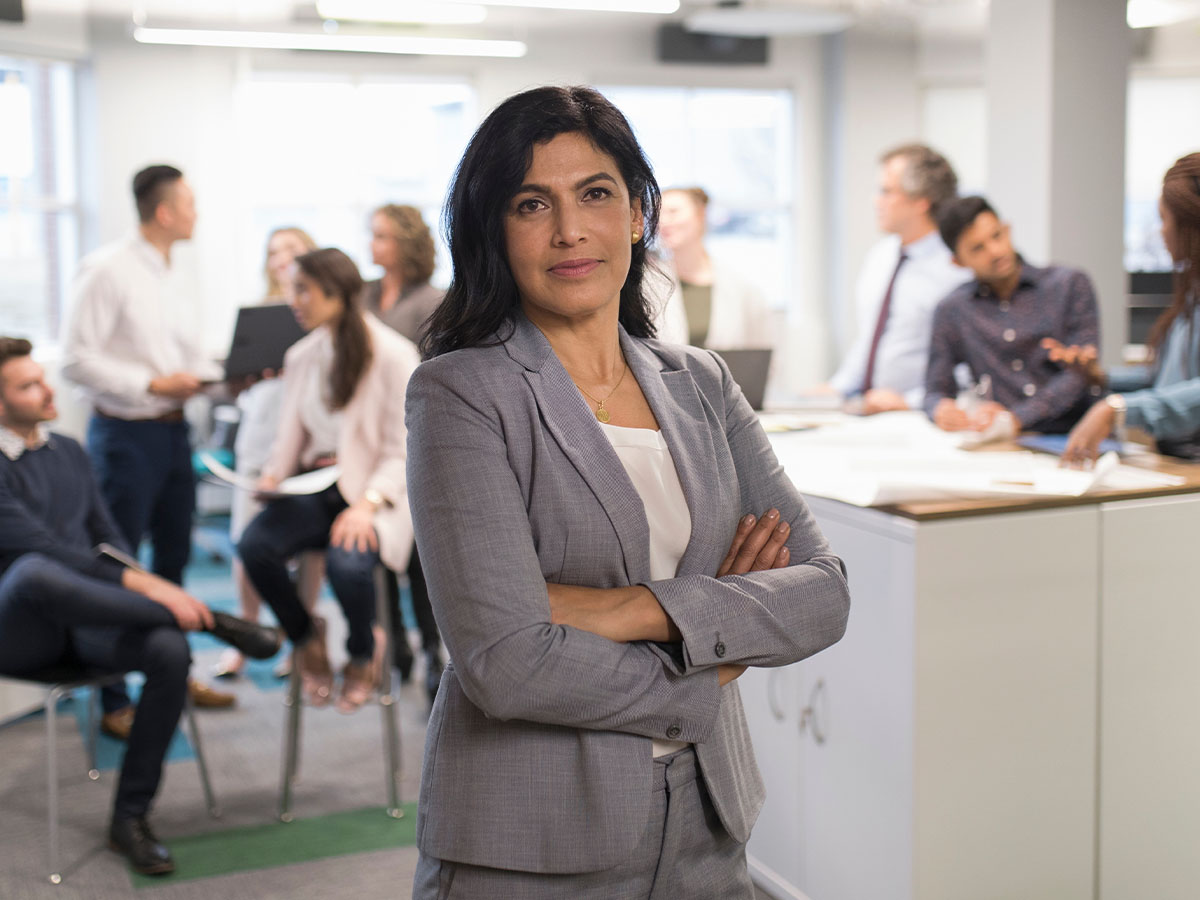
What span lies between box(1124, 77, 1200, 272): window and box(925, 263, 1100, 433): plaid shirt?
22.8ft

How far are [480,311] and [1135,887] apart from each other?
192 centimetres

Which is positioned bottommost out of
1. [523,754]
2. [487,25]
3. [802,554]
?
[523,754]

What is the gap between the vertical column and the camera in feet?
16.8

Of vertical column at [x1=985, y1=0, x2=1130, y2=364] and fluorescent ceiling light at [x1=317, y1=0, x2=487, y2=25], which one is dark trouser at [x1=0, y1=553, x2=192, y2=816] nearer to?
vertical column at [x1=985, y1=0, x2=1130, y2=364]

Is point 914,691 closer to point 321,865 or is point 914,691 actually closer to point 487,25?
point 321,865

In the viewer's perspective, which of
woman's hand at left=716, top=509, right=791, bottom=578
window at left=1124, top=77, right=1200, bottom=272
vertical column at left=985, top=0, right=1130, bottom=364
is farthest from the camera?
window at left=1124, top=77, right=1200, bottom=272

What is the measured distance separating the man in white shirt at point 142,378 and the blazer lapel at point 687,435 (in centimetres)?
302

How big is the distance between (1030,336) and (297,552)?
2269 millimetres

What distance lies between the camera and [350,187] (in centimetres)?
916

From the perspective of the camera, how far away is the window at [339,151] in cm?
888

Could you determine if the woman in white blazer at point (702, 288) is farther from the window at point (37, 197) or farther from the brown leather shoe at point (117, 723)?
the window at point (37, 197)

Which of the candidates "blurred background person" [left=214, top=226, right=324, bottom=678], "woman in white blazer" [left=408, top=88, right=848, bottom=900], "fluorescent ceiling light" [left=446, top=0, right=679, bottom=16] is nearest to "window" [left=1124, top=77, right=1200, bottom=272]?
"fluorescent ceiling light" [left=446, top=0, right=679, bottom=16]

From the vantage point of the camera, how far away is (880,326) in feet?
15.3

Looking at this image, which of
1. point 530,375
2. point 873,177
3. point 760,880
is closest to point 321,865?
point 760,880
